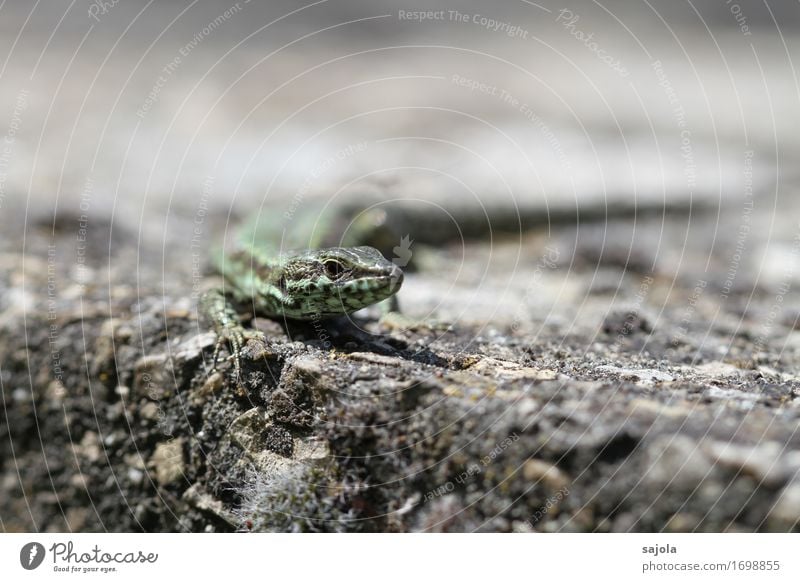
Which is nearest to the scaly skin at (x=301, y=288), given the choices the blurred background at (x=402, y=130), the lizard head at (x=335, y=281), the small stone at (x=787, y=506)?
the lizard head at (x=335, y=281)

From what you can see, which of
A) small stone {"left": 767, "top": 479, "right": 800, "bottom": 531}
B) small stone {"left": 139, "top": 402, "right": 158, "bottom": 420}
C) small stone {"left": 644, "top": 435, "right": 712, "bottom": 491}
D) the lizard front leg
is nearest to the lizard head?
the lizard front leg

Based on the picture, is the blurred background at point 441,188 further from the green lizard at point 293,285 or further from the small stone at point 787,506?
the green lizard at point 293,285

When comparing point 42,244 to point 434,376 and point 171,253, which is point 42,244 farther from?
point 434,376

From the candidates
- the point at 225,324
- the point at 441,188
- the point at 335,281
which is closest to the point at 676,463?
the point at 335,281

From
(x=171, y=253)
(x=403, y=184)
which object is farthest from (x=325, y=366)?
(x=403, y=184)

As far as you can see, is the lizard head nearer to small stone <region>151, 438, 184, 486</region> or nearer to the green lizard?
the green lizard

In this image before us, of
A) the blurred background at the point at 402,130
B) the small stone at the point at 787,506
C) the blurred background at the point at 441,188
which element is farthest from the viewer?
the blurred background at the point at 402,130

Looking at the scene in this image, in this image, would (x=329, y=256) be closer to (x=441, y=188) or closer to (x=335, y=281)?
(x=335, y=281)
